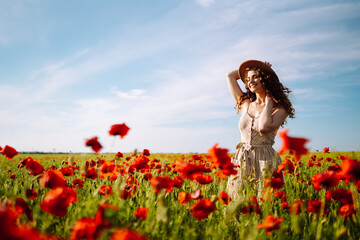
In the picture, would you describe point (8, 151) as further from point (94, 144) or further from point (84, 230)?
point (84, 230)

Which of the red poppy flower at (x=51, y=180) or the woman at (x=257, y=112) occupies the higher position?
the woman at (x=257, y=112)

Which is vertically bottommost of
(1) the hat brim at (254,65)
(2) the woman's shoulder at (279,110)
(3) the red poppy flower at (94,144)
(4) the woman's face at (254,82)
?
(3) the red poppy flower at (94,144)

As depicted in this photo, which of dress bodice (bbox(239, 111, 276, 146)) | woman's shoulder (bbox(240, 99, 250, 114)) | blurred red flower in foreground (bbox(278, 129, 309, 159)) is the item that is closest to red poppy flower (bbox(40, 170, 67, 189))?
blurred red flower in foreground (bbox(278, 129, 309, 159))

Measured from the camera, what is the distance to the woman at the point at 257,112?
316 cm

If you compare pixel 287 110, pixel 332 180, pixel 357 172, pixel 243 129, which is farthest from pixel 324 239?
pixel 287 110

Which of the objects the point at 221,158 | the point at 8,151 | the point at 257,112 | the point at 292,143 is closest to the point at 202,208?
the point at 221,158

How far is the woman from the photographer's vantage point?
10.4 ft

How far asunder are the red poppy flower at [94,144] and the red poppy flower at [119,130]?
0.17m

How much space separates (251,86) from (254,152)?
92 cm

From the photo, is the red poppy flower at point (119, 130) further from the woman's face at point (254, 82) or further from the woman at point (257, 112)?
the woman's face at point (254, 82)

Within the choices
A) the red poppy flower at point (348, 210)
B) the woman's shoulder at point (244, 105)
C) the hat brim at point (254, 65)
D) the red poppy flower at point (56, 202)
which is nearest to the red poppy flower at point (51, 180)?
the red poppy flower at point (56, 202)

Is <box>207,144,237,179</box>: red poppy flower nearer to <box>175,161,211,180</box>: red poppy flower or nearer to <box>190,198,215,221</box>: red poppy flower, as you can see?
<box>175,161,211,180</box>: red poppy flower

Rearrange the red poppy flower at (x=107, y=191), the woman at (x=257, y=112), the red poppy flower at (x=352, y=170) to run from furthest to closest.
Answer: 1. the woman at (x=257, y=112)
2. the red poppy flower at (x=107, y=191)
3. the red poppy flower at (x=352, y=170)

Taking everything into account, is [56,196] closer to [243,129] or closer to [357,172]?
[357,172]
